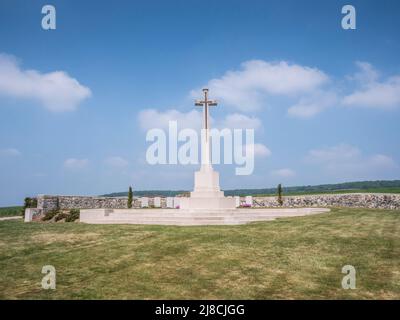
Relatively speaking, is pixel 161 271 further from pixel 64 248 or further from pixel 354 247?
pixel 354 247

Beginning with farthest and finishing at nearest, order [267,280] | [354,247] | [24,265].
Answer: [354,247], [24,265], [267,280]

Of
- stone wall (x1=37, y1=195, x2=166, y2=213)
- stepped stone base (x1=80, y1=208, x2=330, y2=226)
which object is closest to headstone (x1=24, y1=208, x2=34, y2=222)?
stepped stone base (x1=80, y1=208, x2=330, y2=226)

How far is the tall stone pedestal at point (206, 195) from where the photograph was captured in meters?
18.7

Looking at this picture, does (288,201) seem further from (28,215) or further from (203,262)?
(203,262)

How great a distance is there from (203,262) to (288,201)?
98.1ft

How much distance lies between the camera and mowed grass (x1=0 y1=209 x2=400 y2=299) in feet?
20.9

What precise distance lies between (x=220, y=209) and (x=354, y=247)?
9.49 metres

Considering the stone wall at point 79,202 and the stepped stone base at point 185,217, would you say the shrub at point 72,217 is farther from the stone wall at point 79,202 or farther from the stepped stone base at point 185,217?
the stone wall at point 79,202

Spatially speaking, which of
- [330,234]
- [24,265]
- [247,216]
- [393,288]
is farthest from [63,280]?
[247,216]

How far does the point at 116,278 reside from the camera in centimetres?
714

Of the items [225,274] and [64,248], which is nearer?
[225,274]

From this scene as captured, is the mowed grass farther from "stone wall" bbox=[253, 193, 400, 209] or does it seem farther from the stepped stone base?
"stone wall" bbox=[253, 193, 400, 209]

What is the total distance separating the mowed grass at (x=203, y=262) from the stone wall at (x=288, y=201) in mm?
16356

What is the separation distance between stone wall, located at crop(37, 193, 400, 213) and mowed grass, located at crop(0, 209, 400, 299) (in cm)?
1636
